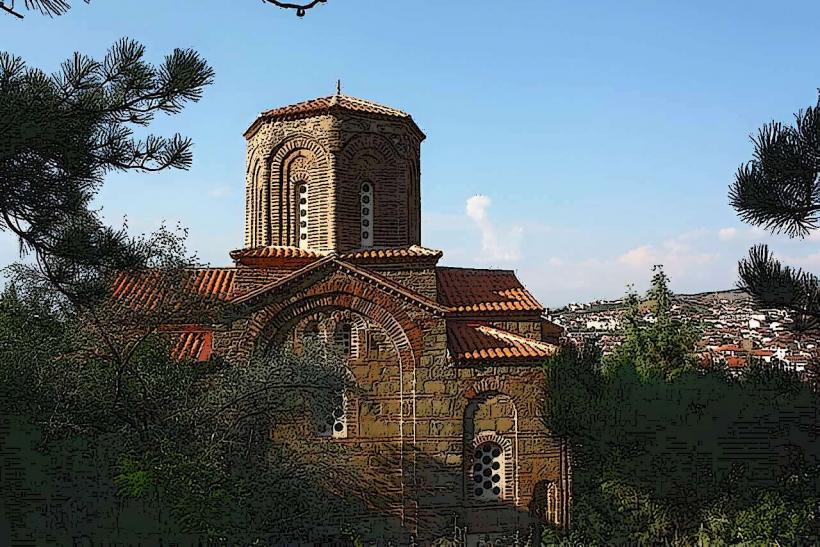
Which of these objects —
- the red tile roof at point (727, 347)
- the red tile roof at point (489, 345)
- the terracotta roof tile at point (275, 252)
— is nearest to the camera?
the red tile roof at point (489, 345)

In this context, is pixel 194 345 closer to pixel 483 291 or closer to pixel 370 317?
pixel 370 317

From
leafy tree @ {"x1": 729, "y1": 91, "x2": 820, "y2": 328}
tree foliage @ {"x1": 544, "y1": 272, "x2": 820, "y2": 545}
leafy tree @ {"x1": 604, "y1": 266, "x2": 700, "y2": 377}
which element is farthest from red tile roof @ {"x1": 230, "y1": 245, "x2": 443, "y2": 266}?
leafy tree @ {"x1": 604, "y1": 266, "x2": 700, "y2": 377}

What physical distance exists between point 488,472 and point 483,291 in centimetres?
340

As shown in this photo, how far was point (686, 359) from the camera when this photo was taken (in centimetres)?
1900

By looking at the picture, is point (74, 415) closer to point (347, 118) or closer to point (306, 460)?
point (306, 460)

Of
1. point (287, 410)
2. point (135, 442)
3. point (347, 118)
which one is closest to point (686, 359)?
point (347, 118)

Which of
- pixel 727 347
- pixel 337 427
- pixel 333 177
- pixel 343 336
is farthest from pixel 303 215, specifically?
pixel 727 347

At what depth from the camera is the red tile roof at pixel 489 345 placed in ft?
38.6

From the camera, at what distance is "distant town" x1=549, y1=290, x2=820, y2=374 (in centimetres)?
768

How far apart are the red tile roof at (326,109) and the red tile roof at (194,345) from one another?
14.0ft

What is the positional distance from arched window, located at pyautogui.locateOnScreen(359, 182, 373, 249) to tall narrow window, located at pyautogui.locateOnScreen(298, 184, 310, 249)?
40.0 inches

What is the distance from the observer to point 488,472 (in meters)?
12.0

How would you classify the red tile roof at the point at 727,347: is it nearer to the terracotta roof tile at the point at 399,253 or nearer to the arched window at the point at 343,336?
the terracotta roof tile at the point at 399,253

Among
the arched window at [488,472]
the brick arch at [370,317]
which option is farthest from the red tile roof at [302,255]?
the arched window at [488,472]
